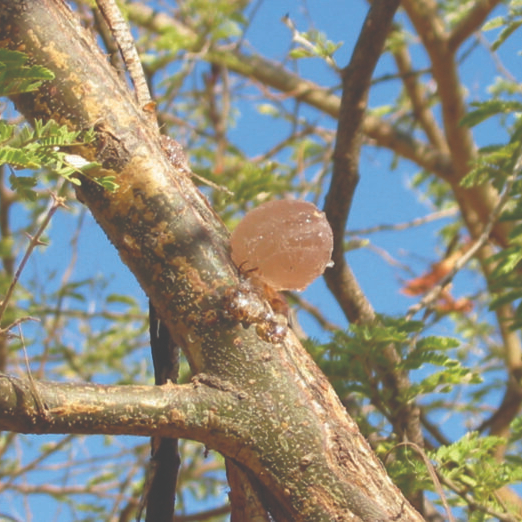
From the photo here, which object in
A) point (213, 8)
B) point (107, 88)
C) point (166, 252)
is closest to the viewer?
point (166, 252)

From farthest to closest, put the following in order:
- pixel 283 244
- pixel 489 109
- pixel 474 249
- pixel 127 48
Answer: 1. pixel 474 249
2. pixel 489 109
3. pixel 127 48
4. pixel 283 244

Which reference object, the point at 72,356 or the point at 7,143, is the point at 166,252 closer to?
the point at 7,143

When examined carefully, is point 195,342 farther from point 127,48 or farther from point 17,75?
point 127,48

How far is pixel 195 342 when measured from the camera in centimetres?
146

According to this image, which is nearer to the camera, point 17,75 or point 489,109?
point 17,75

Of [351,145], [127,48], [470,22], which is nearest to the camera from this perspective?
[127,48]

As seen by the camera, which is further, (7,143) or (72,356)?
(72,356)

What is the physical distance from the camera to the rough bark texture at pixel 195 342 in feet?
4.50

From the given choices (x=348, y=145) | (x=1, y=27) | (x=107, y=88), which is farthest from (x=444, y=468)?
(x=1, y=27)

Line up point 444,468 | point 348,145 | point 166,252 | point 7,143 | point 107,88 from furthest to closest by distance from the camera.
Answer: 1. point 348,145
2. point 444,468
3. point 107,88
4. point 166,252
5. point 7,143

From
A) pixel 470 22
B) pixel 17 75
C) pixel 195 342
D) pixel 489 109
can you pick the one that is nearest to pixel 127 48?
pixel 17 75

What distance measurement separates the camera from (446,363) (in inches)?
80.0

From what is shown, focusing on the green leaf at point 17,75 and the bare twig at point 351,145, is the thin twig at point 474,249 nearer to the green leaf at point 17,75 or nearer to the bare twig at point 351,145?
the bare twig at point 351,145

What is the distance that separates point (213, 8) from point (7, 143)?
10.5 ft
